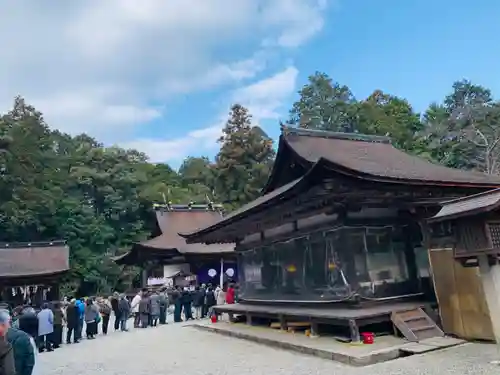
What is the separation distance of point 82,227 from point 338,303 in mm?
34489

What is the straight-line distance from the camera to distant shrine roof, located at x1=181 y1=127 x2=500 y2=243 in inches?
396

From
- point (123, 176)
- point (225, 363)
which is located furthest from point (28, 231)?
point (225, 363)

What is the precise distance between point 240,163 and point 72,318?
31.2 m

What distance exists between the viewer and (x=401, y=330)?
9.79 m

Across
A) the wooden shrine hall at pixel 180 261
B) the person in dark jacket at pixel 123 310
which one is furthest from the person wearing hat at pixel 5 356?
the wooden shrine hall at pixel 180 261

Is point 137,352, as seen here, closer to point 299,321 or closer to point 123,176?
point 299,321

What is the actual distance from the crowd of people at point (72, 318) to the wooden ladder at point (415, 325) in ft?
23.9

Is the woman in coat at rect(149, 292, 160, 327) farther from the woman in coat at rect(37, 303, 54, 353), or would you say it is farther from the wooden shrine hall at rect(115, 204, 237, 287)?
the wooden shrine hall at rect(115, 204, 237, 287)

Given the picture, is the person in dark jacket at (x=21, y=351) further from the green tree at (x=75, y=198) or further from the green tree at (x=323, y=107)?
the green tree at (x=323, y=107)

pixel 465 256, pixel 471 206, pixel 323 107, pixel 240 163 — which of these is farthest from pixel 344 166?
pixel 323 107

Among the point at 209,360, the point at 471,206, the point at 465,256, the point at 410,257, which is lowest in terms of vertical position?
the point at 209,360

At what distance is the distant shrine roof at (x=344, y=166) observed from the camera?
1005cm

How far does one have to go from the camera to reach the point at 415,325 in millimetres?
9930

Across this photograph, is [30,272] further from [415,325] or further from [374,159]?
[415,325]
